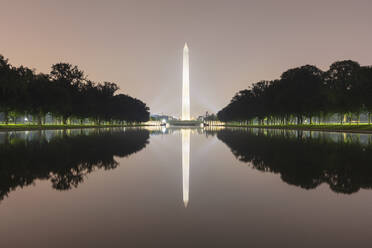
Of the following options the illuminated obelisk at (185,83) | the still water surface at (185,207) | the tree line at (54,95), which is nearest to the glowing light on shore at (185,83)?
the illuminated obelisk at (185,83)

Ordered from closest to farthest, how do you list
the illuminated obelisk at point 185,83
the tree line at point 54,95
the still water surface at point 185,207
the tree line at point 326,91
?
the still water surface at point 185,207 < the tree line at point 54,95 < the tree line at point 326,91 < the illuminated obelisk at point 185,83

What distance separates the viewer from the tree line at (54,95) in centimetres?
6078

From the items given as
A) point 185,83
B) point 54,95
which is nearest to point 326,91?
point 54,95

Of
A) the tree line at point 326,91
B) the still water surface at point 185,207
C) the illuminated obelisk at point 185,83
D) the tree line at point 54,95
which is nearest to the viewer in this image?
the still water surface at point 185,207

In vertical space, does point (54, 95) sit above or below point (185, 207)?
above

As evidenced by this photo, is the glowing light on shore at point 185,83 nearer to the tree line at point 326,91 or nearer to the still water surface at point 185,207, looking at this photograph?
the tree line at point 326,91

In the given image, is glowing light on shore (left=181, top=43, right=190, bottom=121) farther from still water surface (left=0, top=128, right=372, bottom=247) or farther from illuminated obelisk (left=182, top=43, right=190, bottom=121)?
still water surface (left=0, top=128, right=372, bottom=247)

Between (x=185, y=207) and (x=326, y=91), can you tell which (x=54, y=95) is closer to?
(x=326, y=91)

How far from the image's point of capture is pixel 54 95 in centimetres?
7756

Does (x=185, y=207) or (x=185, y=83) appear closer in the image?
(x=185, y=207)

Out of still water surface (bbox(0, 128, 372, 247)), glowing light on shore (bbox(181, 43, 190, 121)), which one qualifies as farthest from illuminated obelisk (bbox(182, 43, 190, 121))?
still water surface (bbox(0, 128, 372, 247))

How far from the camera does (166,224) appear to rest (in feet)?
23.4

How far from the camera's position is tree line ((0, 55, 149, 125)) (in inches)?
2393

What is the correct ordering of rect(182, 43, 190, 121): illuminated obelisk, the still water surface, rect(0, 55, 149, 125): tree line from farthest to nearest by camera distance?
rect(182, 43, 190, 121): illuminated obelisk
rect(0, 55, 149, 125): tree line
the still water surface
